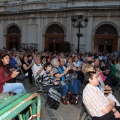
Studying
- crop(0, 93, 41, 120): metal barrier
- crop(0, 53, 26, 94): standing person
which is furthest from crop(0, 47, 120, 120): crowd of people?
crop(0, 93, 41, 120): metal barrier

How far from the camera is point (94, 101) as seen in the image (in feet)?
13.7

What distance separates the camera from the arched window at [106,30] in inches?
1061

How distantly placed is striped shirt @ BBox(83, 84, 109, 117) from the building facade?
22.5 meters

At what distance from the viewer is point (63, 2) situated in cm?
2805

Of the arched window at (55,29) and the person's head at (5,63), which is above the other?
the arched window at (55,29)

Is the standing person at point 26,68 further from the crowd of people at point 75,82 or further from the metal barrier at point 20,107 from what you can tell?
the metal barrier at point 20,107

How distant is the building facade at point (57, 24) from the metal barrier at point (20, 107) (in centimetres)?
2344

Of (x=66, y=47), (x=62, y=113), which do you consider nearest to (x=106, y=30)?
(x=66, y=47)

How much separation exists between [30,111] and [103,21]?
78.6ft

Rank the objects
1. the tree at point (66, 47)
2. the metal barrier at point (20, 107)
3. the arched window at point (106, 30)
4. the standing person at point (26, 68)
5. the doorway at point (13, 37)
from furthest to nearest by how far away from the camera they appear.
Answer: the doorway at point (13, 37), the arched window at point (106, 30), the tree at point (66, 47), the standing person at point (26, 68), the metal barrier at point (20, 107)

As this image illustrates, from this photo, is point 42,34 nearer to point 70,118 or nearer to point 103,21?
point 103,21

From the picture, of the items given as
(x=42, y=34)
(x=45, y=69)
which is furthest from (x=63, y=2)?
(x=45, y=69)

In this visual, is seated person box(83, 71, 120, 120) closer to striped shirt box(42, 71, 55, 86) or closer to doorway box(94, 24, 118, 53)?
striped shirt box(42, 71, 55, 86)

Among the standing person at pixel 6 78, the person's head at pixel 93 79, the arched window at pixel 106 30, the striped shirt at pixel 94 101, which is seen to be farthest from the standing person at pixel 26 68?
the arched window at pixel 106 30
